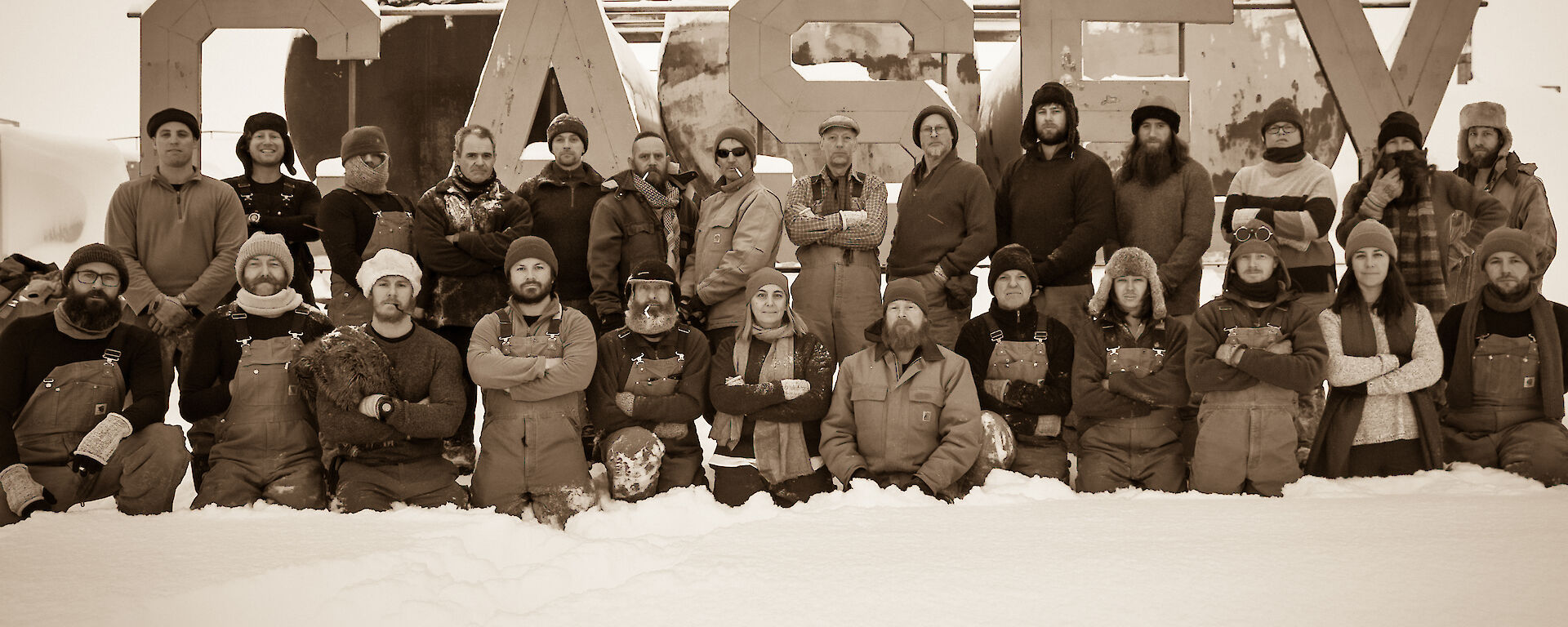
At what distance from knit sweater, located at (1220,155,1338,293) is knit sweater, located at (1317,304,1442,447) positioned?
1.36 feet

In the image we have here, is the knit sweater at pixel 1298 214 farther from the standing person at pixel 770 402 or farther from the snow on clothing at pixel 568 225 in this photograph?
the snow on clothing at pixel 568 225

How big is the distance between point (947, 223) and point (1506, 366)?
272 cm

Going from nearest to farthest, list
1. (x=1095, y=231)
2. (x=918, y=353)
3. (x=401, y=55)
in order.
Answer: (x=918, y=353), (x=1095, y=231), (x=401, y=55)

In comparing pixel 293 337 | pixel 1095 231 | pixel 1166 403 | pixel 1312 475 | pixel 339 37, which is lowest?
pixel 1312 475

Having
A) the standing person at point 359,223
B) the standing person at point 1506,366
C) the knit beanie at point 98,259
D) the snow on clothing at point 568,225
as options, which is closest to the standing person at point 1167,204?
the standing person at point 1506,366

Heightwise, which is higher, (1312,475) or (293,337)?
(293,337)

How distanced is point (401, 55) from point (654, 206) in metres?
3.70

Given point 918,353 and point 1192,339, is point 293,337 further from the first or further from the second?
point 1192,339

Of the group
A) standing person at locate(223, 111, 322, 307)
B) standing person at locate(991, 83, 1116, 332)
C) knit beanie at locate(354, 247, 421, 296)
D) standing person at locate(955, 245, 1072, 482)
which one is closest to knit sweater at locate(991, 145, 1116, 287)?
standing person at locate(991, 83, 1116, 332)

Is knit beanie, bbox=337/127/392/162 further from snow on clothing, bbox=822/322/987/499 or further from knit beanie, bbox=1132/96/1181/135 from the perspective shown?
knit beanie, bbox=1132/96/1181/135

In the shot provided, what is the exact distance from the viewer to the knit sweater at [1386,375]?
16.8 ft

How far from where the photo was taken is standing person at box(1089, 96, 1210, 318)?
5.67 m

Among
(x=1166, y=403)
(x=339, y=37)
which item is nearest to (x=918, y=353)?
(x=1166, y=403)

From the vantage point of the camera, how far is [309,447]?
16.5ft
